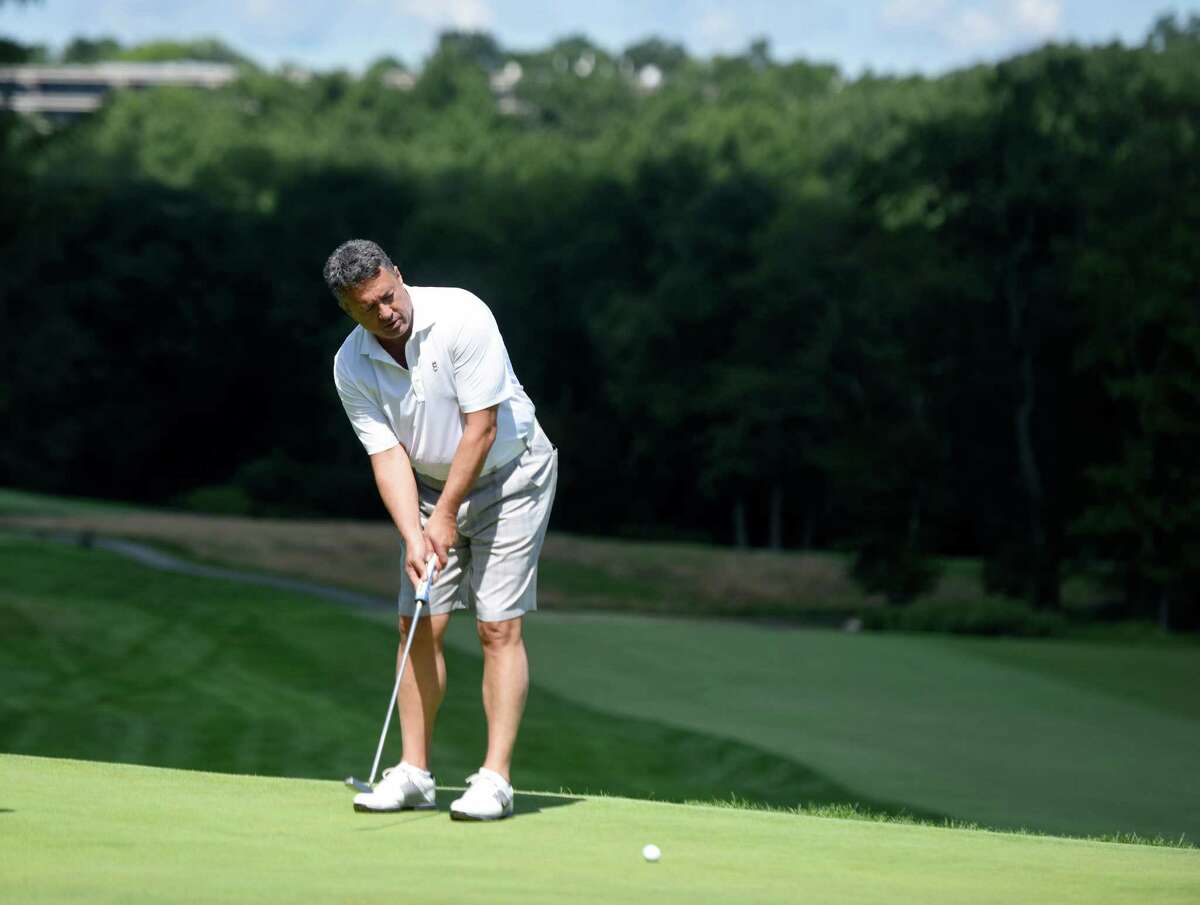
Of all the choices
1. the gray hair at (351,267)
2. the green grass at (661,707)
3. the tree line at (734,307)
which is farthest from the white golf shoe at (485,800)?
the tree line at (734,307)

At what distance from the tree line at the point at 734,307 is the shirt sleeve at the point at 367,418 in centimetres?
2587

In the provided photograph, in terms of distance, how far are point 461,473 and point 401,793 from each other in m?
1.03

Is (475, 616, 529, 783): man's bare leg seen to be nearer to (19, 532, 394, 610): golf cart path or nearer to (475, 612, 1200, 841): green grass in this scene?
(475, 612, 1200, 841): green grass

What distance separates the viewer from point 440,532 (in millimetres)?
5785

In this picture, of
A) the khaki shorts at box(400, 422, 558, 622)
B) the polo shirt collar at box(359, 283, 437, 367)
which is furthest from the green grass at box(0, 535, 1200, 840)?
the polo shirt collar at box(359, 283, 437, 367)

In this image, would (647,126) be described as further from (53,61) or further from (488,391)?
(53,61)

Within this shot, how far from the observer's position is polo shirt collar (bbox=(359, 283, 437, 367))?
5723 mm

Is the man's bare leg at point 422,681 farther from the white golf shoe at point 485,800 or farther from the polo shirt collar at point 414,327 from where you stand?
the polo shirt collar at point 414,327

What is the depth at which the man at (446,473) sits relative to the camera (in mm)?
5707

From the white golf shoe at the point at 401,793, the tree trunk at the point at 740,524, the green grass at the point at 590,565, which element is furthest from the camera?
the tree trunk at the point at 740,524

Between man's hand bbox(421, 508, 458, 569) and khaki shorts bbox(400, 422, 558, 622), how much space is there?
182 mm

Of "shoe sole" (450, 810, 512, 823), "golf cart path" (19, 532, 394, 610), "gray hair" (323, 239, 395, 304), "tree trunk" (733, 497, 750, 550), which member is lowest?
"tree trunk" (733, 497, 750, 550)

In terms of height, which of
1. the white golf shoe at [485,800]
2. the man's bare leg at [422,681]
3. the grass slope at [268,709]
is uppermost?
the man's bare leg at [422,681]

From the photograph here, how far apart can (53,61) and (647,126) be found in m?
114
